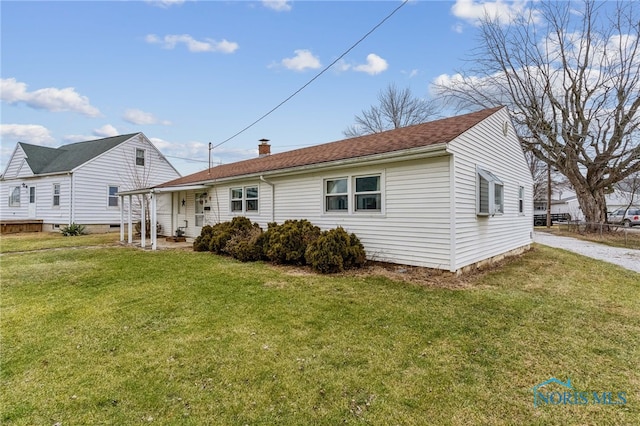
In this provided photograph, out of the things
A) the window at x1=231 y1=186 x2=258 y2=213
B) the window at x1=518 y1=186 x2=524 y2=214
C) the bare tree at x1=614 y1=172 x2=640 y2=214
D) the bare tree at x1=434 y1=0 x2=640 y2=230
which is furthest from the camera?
the bare tree at x1=614 y1=172 x2=640 y2=214

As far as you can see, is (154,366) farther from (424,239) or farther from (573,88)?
(573,88)

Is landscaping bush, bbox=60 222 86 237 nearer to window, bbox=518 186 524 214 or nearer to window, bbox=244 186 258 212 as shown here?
window, bbox=244 186 258 212

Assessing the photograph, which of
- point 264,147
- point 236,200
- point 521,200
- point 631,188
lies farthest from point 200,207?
point 631,188

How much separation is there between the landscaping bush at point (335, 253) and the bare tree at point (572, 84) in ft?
55.5

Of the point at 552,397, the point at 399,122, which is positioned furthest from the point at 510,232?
the point at 399,122

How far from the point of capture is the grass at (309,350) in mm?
2480

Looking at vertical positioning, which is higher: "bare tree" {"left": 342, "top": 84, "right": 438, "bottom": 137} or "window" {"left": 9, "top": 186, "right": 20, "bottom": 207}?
"bare tree" {"left": 342, "top": 84, "right": 438, "bottom": 137}

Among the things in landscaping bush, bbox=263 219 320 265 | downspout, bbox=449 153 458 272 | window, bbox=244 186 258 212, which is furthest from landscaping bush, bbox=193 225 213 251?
downspout, bbox=449 153 458 272

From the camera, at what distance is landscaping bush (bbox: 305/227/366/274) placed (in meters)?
7.23

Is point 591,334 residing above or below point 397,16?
below

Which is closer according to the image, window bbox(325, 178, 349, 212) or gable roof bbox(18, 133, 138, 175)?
window bbox(325, 178, 349, 212)

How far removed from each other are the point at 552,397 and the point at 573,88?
2171 cm

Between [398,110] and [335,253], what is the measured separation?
78.2 feet

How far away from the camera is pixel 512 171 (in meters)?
10.4
